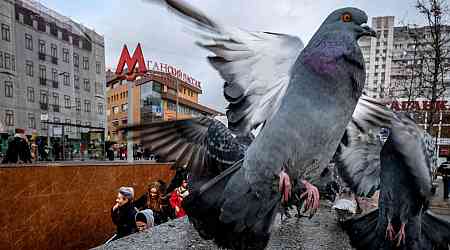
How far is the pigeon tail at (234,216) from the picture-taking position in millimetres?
1928

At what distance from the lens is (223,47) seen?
2.31 m

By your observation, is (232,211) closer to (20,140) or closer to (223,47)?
(223,47)

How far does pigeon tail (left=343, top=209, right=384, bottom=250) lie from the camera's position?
2606mm

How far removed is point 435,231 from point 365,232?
1.59 ft

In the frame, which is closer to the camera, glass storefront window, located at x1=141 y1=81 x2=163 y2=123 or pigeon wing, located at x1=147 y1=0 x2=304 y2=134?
pigeon wing, located at x1=147 y1=0 x2=304 y2=134

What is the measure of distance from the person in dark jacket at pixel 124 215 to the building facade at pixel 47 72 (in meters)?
15.8

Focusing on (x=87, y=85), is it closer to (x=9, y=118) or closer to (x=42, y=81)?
(x=42, y=81)

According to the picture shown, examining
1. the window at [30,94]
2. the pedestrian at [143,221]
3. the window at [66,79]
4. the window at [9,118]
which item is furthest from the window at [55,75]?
the pedestrian at [143,221]

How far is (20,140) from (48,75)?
722 inches

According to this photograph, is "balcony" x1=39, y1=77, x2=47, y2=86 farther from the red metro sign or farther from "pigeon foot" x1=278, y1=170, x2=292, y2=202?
"pigeon foot" x1=278, y1=170, x2=292, y2=202

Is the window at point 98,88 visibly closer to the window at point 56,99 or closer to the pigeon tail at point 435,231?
the window at point 56,99

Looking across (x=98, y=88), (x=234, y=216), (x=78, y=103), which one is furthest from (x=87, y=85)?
(x=234, y=216)

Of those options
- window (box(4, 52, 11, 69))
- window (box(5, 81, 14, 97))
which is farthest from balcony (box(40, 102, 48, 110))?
window (box(4, 52, 11, 69))

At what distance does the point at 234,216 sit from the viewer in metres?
1.95
